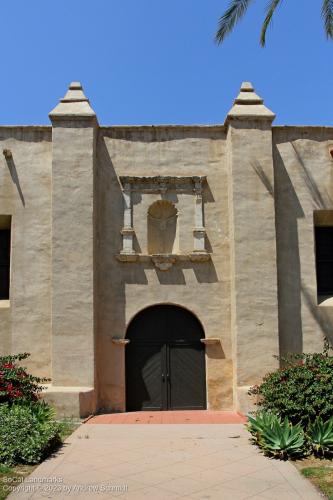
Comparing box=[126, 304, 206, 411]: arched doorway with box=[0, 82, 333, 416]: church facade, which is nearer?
A: box=[0, 82, 333, 416]: church facade

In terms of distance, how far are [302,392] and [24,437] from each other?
4877mm

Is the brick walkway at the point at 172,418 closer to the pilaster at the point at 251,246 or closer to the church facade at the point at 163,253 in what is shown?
the church facade at the point at 163,253

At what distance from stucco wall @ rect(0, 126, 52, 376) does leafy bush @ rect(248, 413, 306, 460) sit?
20.6ft

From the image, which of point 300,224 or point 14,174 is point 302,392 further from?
point 14,174

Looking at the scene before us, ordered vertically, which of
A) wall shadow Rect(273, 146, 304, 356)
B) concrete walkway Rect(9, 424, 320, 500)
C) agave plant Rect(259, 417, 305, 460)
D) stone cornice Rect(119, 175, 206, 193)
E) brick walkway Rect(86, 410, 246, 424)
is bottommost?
brick walkway Rect(86, 410, 246, 424)

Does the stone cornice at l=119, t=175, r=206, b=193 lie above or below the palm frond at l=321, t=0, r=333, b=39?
below

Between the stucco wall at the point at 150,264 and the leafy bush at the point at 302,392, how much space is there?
132 inches

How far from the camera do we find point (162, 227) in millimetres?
14609

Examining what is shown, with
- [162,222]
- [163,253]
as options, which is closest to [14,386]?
[163,253]

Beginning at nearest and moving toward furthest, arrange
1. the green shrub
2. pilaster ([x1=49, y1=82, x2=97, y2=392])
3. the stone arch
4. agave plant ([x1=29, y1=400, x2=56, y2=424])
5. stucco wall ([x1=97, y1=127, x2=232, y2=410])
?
the green shrub, agave plant ([x1=29, y1=400, x2=56, y2=424]), pilaster ([x1=49, y1=82, x2=97, y2=392]), stucco wall ([x1=97, y1=127, x2=232, y2=410]), the stone arch

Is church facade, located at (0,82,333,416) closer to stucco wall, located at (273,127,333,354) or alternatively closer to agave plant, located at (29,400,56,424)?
stucco wall, located at (273,127,333,354)

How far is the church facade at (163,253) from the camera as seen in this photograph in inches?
533

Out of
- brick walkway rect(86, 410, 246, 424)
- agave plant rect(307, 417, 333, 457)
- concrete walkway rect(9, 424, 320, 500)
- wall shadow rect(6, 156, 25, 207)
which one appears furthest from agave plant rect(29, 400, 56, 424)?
wall shadow rect(6, 156, 25, 207)

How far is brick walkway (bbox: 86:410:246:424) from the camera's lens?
12.3m
